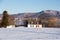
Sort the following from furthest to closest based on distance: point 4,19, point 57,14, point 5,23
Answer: point 57,14 → point 4,19 → point 5,23

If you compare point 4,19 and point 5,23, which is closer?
point 5,23

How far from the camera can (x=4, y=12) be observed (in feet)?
80.6

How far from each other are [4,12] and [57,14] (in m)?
40.1

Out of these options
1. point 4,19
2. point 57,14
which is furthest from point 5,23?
point 57,14

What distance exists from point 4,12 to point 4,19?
1044 millimetres

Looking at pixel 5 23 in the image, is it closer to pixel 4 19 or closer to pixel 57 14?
pixel 4 19

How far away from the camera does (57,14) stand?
204 ft

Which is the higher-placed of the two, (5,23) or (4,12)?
(4,12)

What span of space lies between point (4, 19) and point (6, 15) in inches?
28.2

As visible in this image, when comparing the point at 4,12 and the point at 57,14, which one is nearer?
the point at 4,12

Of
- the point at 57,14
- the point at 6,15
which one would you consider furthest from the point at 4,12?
the point at 57,14

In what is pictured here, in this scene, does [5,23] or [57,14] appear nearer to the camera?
[5,23]

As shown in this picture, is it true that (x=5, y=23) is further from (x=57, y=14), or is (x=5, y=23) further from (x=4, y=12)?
(x=57, y=14)

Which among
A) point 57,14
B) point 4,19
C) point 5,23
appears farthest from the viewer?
point 57,14
